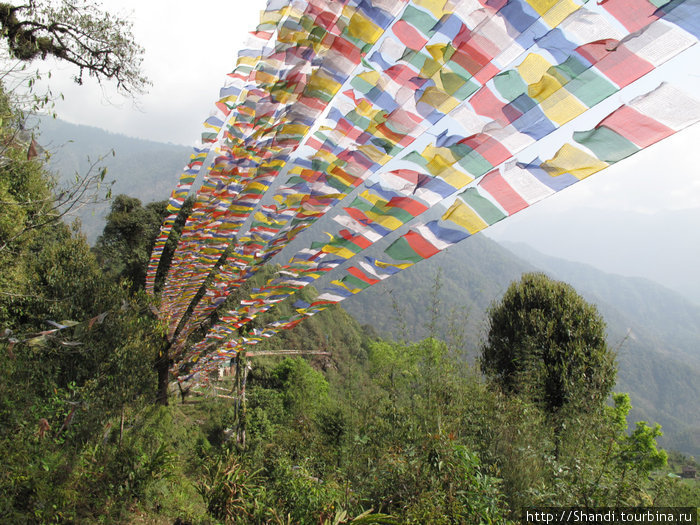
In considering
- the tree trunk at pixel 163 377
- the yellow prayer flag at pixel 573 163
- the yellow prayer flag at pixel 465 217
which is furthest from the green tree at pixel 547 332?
the tree trunk at pixel 163 377

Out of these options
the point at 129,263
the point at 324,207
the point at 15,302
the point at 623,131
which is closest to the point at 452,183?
the point at 623,131

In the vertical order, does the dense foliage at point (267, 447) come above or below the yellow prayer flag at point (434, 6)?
below

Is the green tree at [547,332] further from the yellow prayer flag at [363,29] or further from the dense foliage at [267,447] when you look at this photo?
the yellow prayer flag at [363,29]

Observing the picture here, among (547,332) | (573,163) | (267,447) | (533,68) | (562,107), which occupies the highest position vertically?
(533,68)

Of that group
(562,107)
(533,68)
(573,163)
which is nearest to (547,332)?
(573,163)

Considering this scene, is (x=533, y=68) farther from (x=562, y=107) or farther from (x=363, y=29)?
(x=363, y=29)

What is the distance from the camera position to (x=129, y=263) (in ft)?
62.6

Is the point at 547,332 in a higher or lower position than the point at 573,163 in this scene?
lower

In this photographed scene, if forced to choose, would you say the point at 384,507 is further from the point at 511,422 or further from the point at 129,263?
the point at 129,263

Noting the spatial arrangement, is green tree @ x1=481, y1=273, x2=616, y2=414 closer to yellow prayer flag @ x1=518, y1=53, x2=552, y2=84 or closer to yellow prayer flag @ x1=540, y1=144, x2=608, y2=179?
yellow prayer flag @ x1=540, y1=144, x2=608, y2=179

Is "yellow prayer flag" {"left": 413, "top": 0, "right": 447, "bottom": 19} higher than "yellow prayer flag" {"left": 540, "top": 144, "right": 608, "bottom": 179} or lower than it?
higher

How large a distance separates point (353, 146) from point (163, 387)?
12199mm

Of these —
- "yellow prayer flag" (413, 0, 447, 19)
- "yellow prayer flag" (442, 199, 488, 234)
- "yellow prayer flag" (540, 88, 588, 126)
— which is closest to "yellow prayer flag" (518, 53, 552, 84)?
"yellow prayer flag" (540, 88, 588, 126)

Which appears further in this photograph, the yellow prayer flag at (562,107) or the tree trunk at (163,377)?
the tree trunk at (163,377)
